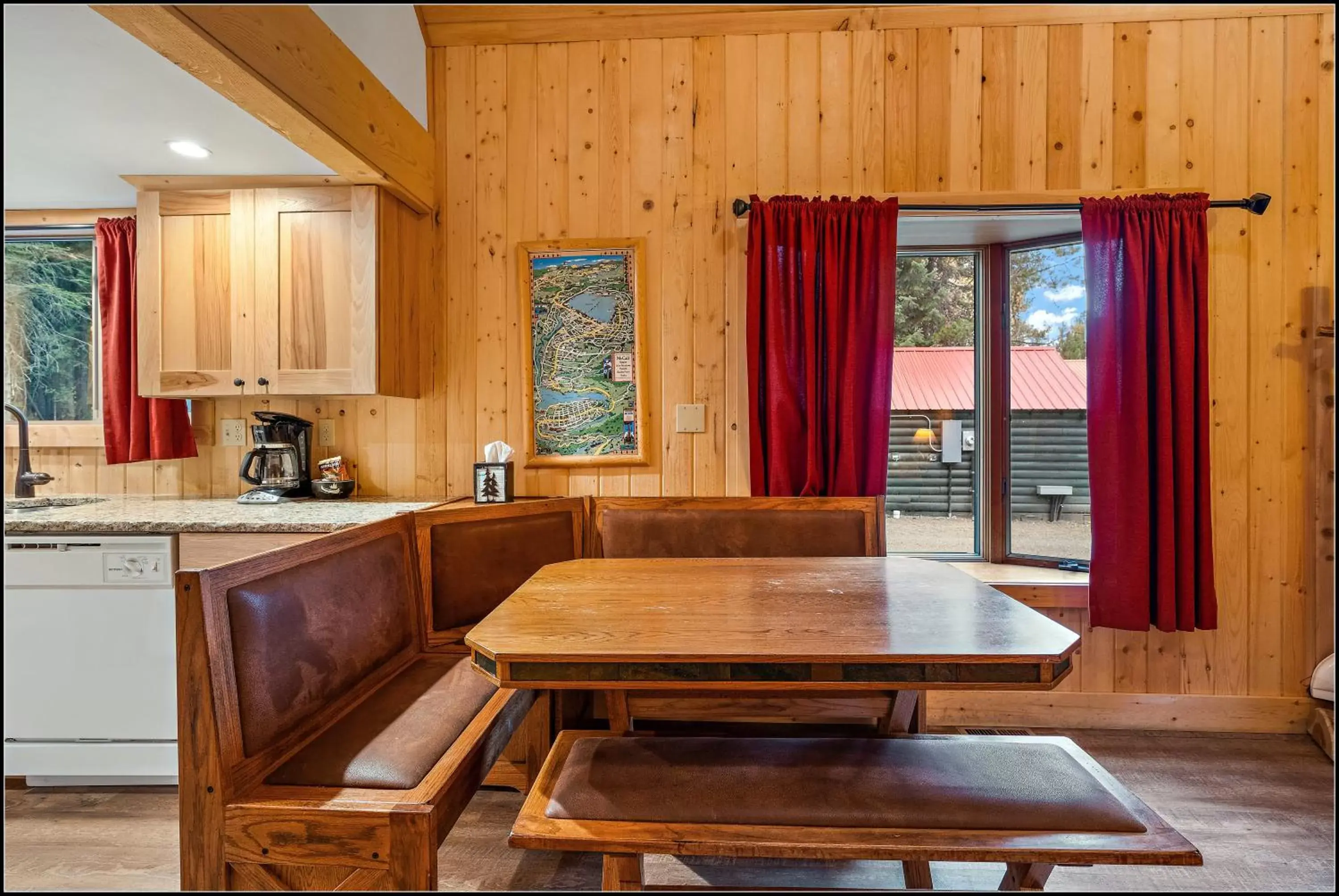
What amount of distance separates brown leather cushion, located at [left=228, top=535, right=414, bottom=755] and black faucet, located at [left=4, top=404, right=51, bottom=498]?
201 centimetres

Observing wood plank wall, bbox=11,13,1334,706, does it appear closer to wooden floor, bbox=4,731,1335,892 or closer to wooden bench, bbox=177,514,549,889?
wooden floor, bbox=4,731,1335,892

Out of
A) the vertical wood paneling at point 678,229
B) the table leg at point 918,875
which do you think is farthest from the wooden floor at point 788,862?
the vertical wood paneling at point 678,229

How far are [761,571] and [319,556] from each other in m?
1.16

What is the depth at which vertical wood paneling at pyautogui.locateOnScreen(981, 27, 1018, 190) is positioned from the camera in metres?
2.54

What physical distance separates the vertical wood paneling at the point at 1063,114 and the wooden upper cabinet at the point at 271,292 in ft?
8.92

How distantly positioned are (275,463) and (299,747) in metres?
1.54

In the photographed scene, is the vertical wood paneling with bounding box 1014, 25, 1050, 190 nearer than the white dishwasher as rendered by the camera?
No

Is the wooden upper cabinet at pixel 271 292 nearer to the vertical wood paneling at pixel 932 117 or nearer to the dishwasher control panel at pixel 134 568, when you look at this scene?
the dishwasher control panel at pixel 134 568

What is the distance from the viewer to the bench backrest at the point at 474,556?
1.99 m

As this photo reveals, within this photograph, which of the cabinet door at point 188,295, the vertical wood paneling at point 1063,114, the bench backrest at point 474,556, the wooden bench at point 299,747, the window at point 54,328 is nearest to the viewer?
the wooden bench at point 299,747

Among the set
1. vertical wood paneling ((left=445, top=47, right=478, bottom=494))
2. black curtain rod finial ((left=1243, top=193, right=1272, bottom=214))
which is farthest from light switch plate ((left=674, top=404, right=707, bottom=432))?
black curtain rod finial ((left=1243, top=193, right=1272, bottom=214))

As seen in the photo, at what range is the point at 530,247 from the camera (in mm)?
2625

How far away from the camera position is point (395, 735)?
1.40 metres

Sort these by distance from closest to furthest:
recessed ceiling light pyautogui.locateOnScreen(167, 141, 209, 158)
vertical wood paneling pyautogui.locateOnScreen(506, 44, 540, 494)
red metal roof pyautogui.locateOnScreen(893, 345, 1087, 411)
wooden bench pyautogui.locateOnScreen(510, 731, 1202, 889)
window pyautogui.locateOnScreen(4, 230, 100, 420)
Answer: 1. wooden bench pyautogui.locateOnScreen(510, 731, 1202, 889)
2. recessed ceiling light pyautogui.locateOnScreen(167, 141, 209, 158)
3. vertical wood paneling pyautogui.locateOnScreen(506, 44, 540, 494)
4. red metal roof pyautogui.locateOnScreen(893, 345, 1087, 411)
5. window pyautogui.locateOnScreen(4, 230, 100, 420)
